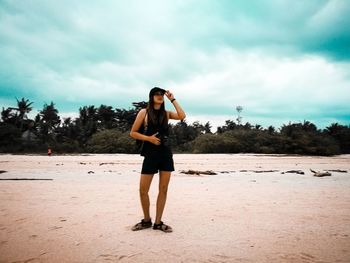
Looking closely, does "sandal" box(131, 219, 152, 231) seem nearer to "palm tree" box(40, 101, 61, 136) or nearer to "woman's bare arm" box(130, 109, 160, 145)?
"woman's bare arm" box(130, 109, 160, 145)

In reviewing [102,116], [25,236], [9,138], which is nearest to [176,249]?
Answer: [25,236]

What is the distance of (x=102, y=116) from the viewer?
47875 millimetres

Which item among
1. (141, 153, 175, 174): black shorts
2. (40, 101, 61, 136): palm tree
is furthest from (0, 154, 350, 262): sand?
(40, 101, 61, 136): palm tree

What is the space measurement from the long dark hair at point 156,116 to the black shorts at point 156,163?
1.34 feet

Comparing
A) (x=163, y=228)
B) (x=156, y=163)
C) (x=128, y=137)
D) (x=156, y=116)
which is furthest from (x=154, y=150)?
(x=128, y=137)

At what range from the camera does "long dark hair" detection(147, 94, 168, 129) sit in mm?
3257

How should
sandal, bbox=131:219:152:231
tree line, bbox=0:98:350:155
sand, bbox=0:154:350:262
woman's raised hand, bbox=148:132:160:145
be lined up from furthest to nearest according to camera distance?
tree line, bbox=0:98:350:155
sandal, bbox=131:219:152:231
woman's raised hand, bbox=148:132:160:145
sand, bbox=0:154:350:262

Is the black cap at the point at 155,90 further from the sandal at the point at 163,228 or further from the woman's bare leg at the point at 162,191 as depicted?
the sandal at the point at 163,228

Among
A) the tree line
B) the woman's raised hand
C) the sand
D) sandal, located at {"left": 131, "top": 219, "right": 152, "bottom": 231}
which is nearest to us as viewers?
the sand

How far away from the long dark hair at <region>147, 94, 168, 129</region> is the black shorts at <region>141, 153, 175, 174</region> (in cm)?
41

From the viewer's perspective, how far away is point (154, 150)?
3205 mm

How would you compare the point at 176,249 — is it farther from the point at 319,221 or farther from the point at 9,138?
the point at 9,138

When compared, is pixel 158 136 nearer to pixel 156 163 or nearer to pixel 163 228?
pixel 156 163

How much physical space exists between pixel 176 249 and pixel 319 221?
7.45ft
